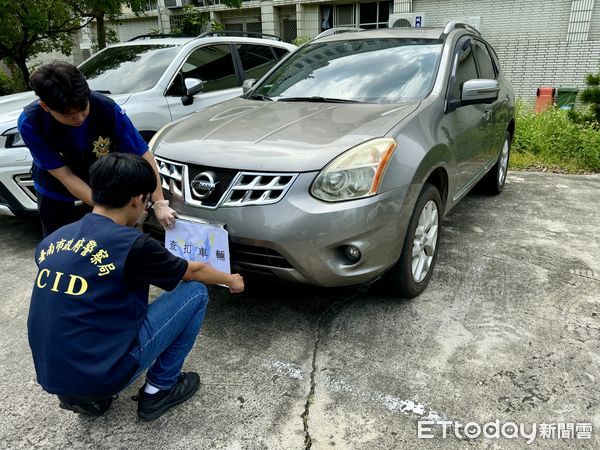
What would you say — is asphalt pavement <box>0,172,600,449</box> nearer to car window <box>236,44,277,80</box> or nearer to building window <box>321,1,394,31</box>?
car window <box>236,44,277,80</box>

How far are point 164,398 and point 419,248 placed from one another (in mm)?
1645

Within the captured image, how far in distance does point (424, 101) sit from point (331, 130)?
2.42ft

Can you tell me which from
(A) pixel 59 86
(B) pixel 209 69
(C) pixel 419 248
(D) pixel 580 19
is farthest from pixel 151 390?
(D) pixel 580 19

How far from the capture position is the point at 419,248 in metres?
2.93

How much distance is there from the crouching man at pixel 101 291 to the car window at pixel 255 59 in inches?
163

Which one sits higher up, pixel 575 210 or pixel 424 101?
pixel 424 101

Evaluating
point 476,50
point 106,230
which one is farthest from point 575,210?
point 106,230

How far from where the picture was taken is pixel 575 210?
478 centimetres

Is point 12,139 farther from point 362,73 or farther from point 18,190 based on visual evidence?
point 362,73

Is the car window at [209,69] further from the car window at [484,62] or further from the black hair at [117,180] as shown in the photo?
the black hair at [117,180]

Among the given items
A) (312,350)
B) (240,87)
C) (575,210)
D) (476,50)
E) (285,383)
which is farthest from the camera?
(240,87)

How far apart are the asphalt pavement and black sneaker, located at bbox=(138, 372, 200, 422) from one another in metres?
0.04

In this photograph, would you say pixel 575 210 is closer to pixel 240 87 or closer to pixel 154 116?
pixel 240 87

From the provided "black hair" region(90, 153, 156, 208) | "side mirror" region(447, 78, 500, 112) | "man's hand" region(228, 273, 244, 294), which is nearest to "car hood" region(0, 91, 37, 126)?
"black hair" region(90, 153, 156, 208)
